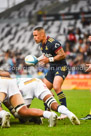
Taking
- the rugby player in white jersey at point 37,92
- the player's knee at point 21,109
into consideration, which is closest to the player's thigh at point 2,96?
the player's knee at point 21,109

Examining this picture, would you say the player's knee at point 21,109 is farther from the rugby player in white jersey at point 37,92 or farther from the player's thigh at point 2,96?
the rugby player in white jersey at point 37,92

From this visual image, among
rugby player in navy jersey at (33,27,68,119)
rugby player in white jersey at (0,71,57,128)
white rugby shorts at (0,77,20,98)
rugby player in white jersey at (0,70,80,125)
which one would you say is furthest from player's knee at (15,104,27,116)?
rugby player in navy jersey at (33,27,68,119)

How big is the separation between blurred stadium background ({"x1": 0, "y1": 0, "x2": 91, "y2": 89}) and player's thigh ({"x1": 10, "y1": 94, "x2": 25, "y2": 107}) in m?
15.4

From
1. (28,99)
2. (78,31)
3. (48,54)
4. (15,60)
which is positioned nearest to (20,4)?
(78,31)

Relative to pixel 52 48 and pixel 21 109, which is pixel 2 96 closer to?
pixel 21 109

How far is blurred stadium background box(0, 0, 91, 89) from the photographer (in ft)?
76.3

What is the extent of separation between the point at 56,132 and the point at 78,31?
19680 millimetres

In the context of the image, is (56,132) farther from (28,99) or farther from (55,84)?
(55,84)

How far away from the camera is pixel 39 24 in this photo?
29.9 meters

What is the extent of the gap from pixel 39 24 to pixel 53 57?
21977 millimetres

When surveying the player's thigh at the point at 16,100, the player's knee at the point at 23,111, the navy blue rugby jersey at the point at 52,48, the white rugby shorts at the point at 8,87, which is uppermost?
the navy blue rugby jersey at the point at 52,48

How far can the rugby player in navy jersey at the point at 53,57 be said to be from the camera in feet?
26.6

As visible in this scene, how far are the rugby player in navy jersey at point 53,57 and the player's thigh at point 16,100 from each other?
1885mm

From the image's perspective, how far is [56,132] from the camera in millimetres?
5484
